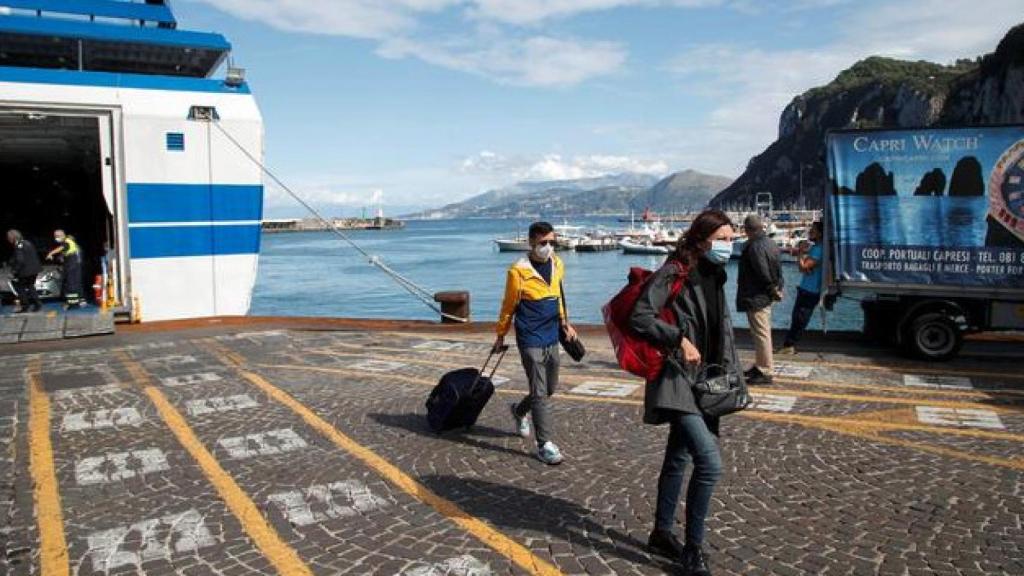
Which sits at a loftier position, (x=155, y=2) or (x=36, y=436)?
(x=155, y=2)

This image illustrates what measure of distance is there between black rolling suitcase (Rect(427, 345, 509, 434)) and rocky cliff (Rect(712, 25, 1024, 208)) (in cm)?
8591

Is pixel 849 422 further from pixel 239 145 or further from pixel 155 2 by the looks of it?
pixel 155 2

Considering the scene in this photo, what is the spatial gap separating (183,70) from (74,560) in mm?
14468

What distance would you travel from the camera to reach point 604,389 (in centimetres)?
775

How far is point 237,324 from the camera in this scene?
43.8ft

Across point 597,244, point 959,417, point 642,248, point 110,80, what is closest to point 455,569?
point 959,417

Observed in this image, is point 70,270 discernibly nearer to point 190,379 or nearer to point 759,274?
point 190,379

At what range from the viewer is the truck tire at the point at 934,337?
29.6ft

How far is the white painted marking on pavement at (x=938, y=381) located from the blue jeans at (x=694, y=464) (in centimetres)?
534

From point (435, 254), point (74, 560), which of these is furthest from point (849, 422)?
point (435, 254)

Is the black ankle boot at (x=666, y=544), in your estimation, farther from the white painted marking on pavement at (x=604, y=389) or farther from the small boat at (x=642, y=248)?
the small boat at (x=642, y=248)

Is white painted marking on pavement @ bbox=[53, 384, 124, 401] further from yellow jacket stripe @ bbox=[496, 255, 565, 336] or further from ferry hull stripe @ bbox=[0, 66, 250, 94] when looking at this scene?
ferry hull stripe @ bbox=[0, 66, 250, 94]

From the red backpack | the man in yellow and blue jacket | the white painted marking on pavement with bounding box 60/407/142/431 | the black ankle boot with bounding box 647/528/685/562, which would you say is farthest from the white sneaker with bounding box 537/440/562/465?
the white painted marking on pavement with bounding box 60/407/142/431

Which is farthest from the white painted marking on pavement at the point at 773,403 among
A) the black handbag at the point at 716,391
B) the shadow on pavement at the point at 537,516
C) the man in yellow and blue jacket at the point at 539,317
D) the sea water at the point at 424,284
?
the sea water at the point at 424,284
